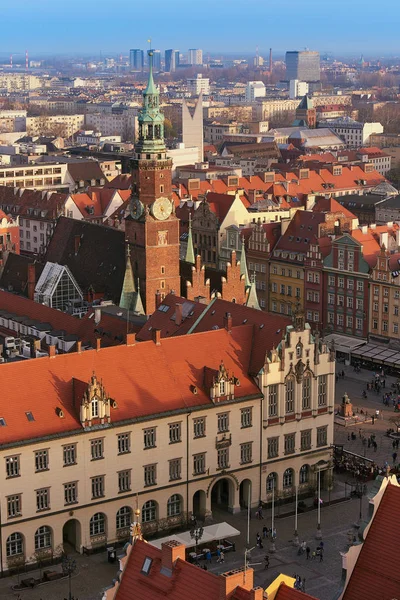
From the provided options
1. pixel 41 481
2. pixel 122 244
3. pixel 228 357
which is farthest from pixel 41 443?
pixel 122 244

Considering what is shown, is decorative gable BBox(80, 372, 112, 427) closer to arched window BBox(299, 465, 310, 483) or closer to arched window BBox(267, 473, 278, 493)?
arched window BBox(267, 473, 278, 493)

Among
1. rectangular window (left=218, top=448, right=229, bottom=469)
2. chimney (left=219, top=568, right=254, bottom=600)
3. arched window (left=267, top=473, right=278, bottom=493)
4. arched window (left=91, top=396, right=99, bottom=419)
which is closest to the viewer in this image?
chimney (left=219, top=568, right=254, bottom=600)

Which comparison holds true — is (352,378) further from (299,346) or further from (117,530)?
(117,530)

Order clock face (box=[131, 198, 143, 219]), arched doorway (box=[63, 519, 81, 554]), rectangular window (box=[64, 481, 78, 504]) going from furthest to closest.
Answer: clock face (box=[131, 198, 143, 219]), arched doorway (box=[63, 519, 81, 554]), rectangular window (box=[64, 481, 78, 504])

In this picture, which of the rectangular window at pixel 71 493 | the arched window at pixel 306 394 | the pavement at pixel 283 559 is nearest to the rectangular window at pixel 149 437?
the rectangular window at pixel 71 493

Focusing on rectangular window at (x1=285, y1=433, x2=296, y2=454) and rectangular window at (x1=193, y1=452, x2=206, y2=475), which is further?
rectangular window at (x1=285, y1=433, x2=296, y2=454)

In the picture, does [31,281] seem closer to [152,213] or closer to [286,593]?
[152,213]

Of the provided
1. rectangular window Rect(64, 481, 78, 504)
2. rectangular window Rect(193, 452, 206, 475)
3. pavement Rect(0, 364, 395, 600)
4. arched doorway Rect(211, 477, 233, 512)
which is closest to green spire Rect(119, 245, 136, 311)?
arched doorway Rect(211, 477, 233, 512)
